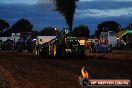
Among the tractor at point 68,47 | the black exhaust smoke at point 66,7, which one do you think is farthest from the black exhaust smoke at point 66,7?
the tractor at point 68,47

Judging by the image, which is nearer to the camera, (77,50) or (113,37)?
(77,50)

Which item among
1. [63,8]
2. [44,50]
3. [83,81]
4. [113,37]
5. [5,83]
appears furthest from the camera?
[113,37]

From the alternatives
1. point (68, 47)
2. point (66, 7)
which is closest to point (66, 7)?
point (66, 7)

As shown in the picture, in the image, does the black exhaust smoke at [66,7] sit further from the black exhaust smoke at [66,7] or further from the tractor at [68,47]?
the tractor at [68,47]

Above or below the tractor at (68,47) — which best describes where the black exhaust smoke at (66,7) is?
above

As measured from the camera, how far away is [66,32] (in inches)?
1655

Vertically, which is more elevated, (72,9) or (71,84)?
(72,9)

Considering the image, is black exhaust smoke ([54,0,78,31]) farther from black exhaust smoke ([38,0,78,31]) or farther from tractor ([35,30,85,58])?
tractor ([35,30,85,58])

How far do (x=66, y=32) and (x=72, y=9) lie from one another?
15761mm

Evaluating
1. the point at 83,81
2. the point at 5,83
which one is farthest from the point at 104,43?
the point at 83,81

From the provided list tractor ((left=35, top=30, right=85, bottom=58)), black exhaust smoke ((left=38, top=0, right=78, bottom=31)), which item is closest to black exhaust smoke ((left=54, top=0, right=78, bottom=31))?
black exhaust smoke ((left=38, top=0, right=78, bottom=31))

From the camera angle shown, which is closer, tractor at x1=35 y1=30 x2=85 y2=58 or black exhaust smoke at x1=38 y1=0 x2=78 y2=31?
black exhaust smoke at x1=38 y1=0 x2=78 y2=31

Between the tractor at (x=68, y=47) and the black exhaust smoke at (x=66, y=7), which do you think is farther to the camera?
the tractor at (x=68, y=47)

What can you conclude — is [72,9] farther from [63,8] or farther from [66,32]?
[66,32]
